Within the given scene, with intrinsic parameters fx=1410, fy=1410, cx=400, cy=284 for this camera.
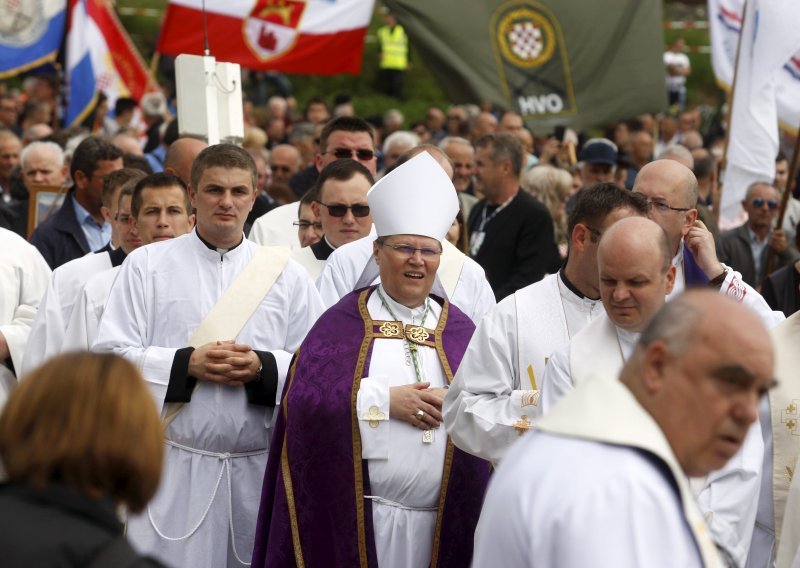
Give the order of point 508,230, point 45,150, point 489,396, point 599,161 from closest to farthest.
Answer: point 489,396 < point 508,230 < point 45,150 < point 599,161

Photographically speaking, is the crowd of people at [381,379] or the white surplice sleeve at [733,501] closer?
the crowd of people at [381,379]

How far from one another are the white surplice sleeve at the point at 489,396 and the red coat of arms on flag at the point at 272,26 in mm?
5676

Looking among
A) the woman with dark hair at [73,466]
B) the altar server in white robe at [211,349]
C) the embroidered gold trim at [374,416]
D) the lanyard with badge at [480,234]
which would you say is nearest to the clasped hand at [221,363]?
the altar server in white robe at [211,349]

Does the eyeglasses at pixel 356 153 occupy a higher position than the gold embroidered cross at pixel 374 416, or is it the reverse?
the eyeglasses at pixel 356 153

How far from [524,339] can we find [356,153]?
11.2 feet

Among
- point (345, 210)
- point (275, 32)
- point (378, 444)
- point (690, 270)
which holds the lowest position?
point (378, 444)

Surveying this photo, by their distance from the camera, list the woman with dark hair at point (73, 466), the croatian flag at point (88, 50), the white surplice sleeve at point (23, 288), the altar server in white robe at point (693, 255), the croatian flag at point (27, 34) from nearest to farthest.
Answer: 1. the woman with dark hair at point (73, 466)
2. the altar server in white robe at point (693, 255)
3. the white surplice sleeve at point (23, 288)
4. the croatian flag at point (27, 34)
5. the croatian flag at point (88, 50)

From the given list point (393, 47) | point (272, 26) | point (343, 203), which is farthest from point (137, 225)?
point (393, 47)

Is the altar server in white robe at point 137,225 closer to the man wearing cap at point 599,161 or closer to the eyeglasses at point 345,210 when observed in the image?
the eyeglasses at point 345,210

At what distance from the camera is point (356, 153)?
8773mm

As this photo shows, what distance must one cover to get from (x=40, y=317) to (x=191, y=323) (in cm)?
92

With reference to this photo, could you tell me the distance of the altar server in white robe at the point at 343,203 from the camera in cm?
762

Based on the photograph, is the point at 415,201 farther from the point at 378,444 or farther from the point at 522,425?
the point at 522,425

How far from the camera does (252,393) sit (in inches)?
246
